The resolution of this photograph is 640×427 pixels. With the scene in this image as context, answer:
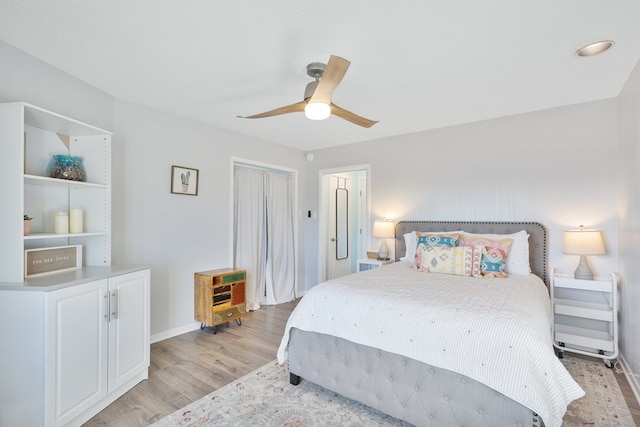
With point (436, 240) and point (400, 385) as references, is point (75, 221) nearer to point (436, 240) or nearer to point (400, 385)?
point (400, 385)

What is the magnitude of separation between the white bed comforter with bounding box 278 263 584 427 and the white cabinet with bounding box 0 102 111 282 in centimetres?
179

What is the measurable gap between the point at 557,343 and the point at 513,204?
1.45 meters

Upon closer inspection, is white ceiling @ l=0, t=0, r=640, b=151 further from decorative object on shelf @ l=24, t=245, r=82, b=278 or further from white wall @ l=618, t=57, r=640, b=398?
decorative object on shelf @ l=24, t=245, r=82, b=278

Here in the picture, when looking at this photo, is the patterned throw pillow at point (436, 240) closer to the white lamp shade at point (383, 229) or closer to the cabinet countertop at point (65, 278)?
the white lamp shade at point (383, 229)

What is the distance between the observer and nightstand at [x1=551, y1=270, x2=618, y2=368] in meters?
2.66

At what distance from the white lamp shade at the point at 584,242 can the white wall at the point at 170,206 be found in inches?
147

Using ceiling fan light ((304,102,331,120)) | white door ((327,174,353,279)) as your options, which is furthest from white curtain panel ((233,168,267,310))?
ceiling fan light ((304,102,331,120))

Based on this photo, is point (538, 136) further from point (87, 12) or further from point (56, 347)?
point (56, 347)

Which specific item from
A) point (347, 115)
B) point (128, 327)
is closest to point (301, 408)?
point (128, 327)

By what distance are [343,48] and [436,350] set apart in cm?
198

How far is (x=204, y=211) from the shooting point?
3.76 metres

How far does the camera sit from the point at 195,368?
266 centimetres

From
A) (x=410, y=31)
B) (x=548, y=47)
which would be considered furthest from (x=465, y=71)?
(x=410, y=31)

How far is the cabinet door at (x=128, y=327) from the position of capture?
2.17 metres
